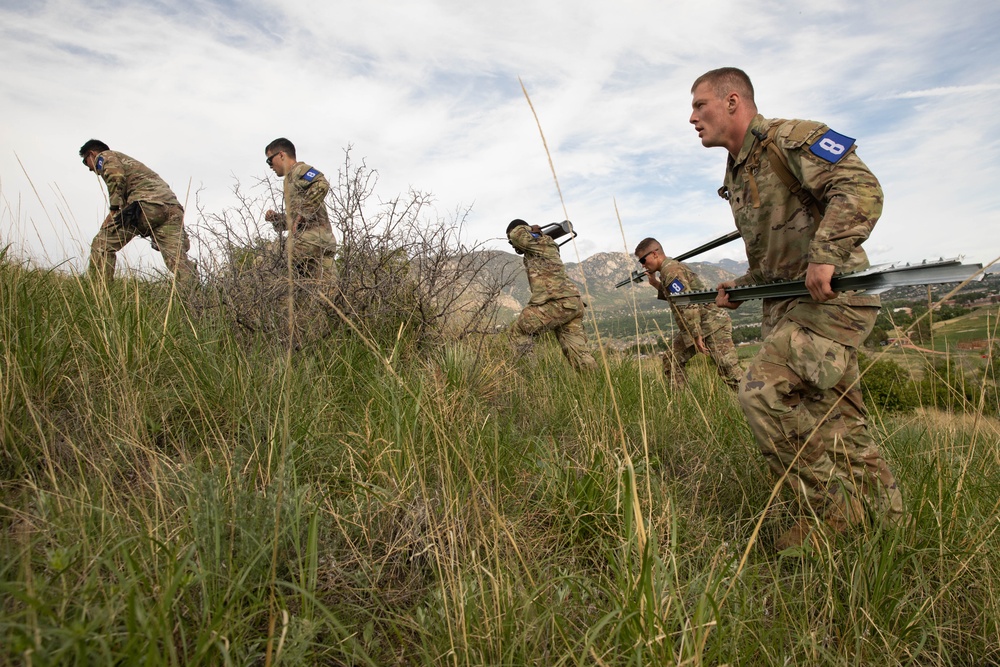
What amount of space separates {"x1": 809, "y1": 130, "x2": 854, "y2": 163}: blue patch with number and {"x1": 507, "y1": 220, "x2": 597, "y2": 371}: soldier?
14.6ft

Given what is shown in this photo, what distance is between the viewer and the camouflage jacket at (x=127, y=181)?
255 inches

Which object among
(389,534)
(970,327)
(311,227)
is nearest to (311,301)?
(311,227)

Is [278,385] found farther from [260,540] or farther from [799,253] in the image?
[799,253]

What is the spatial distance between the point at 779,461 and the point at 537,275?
505 cm

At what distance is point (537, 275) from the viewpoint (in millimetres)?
7371

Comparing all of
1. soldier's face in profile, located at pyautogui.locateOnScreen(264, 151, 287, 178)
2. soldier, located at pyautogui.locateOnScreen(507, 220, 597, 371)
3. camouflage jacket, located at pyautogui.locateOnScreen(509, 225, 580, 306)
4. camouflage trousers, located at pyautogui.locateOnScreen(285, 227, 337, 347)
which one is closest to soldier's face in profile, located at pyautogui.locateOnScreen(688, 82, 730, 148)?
camouflage trousers, located at pyautogui.locateOnScreen(285, 227, 337, 347)

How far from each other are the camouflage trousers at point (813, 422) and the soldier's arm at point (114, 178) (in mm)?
6822

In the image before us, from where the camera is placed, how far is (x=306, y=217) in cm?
484

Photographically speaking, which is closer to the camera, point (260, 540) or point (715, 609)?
point (715, 609)

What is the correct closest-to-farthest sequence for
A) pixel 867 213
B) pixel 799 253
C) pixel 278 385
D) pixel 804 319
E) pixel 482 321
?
pixel 867 213 → pixel 804 319 → pixel 799 253 → pixel 278 385 → pixel 482 321

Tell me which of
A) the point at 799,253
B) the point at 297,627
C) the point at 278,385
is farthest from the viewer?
the point at 278,385

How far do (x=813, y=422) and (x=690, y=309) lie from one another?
4302 mm

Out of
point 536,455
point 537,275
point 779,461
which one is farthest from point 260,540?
point 537,275

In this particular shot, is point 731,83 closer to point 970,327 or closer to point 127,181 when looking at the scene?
point 970,327
